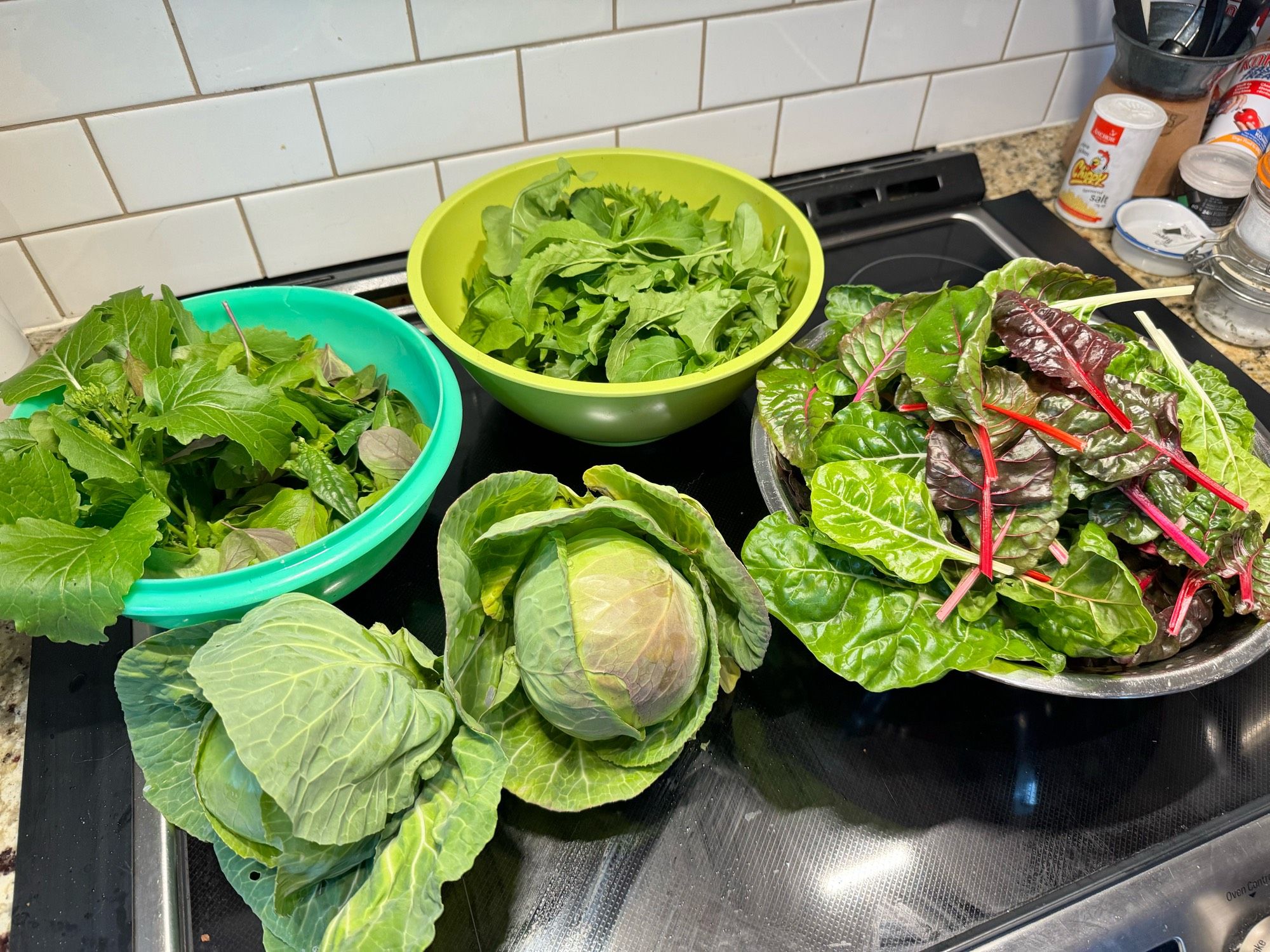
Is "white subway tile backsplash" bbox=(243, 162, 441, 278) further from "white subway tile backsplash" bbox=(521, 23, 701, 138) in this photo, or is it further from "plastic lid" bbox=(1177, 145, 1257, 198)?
"plastic lid" bbox=(1177, 145, 1257, 198)

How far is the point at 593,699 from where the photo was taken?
0.61 meters

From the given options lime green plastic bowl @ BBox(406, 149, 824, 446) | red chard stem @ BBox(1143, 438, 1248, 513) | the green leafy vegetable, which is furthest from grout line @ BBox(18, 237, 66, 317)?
red chard stem @ BBox(1143, 438, 1248, 513)

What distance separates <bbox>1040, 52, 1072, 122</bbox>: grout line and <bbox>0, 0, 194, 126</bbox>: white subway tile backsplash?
1175 mm

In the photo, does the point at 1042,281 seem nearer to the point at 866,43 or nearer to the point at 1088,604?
the point at 1088,604

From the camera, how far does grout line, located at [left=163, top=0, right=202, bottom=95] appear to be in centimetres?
80

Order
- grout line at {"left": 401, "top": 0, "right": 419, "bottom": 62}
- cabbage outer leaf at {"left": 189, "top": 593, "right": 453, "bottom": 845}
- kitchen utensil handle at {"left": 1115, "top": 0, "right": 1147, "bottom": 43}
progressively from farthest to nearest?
kitchen utensil handle at {"left": 1115, "top": 0, "right": 1147, "bottom": 43} < grout line at {"left": 401, "top": 0, "right": 419, "bottom": 62} < cabbage outer leaf at {"left": 189, "top": 593, "right": 453, "bottom": 845}

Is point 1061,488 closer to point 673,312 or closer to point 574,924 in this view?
point 673,312

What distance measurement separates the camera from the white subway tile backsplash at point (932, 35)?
1.07 meters

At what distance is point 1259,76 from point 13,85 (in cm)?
151

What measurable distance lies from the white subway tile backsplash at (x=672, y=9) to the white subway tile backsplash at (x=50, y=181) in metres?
0.60

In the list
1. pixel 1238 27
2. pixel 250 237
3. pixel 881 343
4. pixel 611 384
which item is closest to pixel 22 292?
pixel 250 237

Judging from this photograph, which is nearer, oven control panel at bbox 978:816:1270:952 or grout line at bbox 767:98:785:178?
oven control panel at bbox 978:816:1270:952

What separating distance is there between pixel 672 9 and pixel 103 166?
657 mm

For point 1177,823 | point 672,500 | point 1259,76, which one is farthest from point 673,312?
point 1259,76
